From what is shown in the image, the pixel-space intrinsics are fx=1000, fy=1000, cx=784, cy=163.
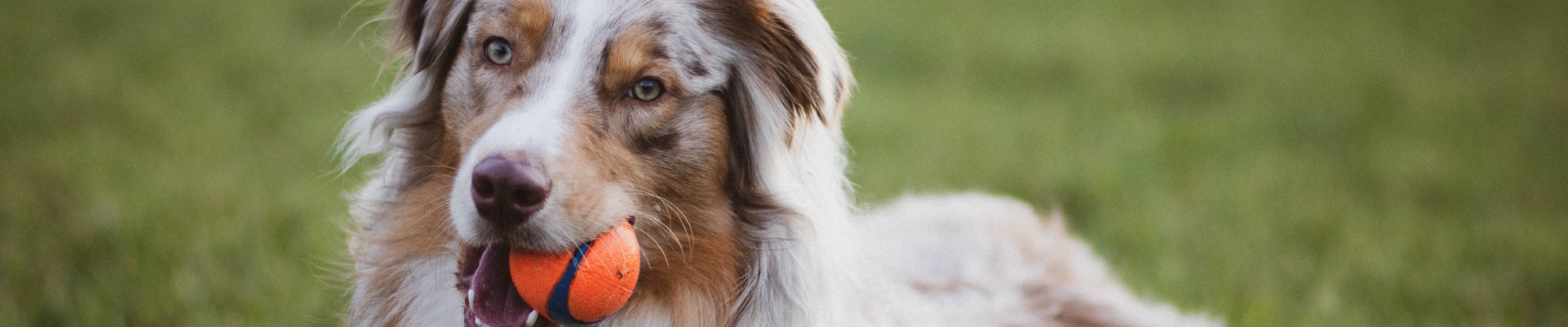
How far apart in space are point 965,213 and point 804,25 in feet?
6.64

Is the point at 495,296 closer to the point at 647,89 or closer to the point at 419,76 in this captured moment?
the point at 647,89

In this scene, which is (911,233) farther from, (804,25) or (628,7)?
(628,7)

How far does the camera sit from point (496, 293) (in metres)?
2.58

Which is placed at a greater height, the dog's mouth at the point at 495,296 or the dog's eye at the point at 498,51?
the dog's eye at the point at 498,51

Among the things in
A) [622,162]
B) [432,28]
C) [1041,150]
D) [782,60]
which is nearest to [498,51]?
[432,28]

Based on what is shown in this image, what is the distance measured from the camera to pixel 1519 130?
1002 centimetres

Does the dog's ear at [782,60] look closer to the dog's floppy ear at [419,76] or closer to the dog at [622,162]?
the dog at [622,162]

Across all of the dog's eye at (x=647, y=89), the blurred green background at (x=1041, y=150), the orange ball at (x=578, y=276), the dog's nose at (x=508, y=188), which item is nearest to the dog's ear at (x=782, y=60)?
the dog's eye at (x=647, y=89)

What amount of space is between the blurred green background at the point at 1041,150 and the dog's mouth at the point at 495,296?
1080mm

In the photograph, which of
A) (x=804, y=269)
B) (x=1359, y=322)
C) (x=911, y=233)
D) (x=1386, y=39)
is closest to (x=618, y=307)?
(x=804, y=269)

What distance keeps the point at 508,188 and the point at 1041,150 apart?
6642mm

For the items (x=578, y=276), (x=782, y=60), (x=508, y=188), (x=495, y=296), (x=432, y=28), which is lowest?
(x=495, y=296)

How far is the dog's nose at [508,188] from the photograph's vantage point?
225 centimetres

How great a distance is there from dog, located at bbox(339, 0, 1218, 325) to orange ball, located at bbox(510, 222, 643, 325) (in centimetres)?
5
